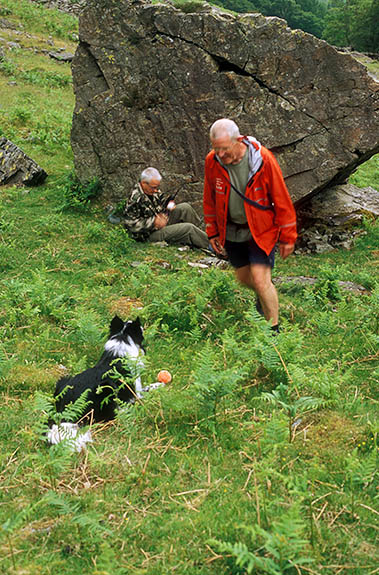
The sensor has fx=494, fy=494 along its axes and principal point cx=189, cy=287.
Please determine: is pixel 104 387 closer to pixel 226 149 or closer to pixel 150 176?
pixel 226 149

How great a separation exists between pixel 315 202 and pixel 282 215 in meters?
6.12

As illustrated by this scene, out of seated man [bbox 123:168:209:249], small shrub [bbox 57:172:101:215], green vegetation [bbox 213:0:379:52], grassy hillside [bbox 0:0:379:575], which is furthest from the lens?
green vegetation [bbox 213:0:379:52]

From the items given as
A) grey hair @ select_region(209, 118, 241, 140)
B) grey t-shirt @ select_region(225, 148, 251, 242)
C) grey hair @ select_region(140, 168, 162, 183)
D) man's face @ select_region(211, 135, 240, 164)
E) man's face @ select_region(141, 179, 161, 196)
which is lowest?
man's face @ select_region(141, 179, 161, 196)

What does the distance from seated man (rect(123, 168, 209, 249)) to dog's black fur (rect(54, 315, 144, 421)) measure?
542 cm

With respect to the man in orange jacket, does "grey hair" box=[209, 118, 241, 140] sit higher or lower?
higher

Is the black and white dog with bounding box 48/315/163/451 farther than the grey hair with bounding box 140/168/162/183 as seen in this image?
No

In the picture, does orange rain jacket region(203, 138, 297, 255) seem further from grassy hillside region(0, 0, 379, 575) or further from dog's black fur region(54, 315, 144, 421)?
dog's black fur region(54, 315, 144, 421)

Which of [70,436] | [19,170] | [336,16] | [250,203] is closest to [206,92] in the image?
[19,170]

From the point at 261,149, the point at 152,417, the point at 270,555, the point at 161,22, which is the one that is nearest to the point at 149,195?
the point at 161,22

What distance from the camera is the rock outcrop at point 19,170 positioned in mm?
12727

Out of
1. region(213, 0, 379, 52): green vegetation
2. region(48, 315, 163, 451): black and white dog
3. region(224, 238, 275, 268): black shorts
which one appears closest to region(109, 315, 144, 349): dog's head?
region(48, 315, 163, 451): black and white dog

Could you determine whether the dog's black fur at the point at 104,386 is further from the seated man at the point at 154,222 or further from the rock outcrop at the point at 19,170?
the rock outcrop at the point at 19,170

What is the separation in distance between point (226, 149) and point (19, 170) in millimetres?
8996

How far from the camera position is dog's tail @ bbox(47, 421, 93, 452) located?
3.75 meters
